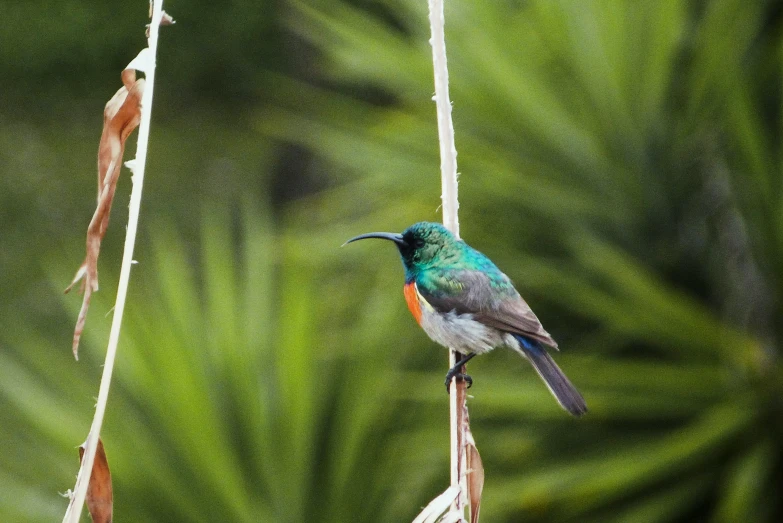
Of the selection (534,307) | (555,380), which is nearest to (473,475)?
(555,380)

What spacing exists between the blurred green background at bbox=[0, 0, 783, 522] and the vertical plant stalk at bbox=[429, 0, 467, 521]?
3.38 feet

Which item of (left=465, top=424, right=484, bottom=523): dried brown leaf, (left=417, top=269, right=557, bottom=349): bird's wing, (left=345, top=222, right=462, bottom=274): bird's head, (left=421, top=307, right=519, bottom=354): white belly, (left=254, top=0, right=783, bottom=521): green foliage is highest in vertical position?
(left=254, top=0, right=783, bottom=521): green foliage

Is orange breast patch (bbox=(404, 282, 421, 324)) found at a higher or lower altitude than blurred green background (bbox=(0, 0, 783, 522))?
lower

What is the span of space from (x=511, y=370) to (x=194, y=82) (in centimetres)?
494

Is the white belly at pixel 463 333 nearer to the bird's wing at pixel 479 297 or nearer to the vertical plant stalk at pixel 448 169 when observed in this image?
the bird's wing at pixel 479 297

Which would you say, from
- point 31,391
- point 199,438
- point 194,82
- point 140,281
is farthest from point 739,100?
point 194,82

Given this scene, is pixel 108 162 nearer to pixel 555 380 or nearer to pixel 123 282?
pixel 123 282

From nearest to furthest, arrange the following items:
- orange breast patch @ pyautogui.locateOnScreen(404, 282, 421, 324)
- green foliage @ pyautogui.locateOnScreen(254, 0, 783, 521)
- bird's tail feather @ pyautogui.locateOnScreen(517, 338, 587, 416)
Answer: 1. bird's tail feather @ pyautogui.locateOnScreen(517, 338, 587, 416)
2. orange breast patch @ pyautogui.locateOnScreen(404, 282, 421, 324)
3. green foliage @ pyautogui.locateOnScreen(254, 0, 783, 521)

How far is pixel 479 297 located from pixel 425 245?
14 centimetres

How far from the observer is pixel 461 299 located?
69.4 inches

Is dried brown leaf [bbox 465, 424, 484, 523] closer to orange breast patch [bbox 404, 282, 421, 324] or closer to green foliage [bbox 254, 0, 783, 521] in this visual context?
orange breast patch [bbox 404, 282, 421, 324]

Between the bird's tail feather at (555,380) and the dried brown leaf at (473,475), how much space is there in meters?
0.40

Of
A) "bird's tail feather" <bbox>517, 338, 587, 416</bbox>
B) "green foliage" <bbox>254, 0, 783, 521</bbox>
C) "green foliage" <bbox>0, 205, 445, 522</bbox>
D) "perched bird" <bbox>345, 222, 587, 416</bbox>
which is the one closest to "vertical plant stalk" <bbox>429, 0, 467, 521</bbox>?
"bird's tail feather" <bbox>517, 338, 587, 416</bbox>

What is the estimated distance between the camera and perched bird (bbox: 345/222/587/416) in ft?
5.65
